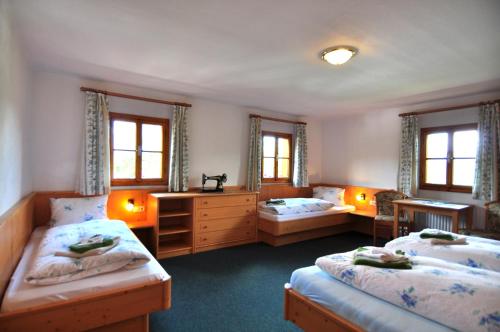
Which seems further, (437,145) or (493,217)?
(437,145)

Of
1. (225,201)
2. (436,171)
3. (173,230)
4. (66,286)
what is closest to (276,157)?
(225,201)

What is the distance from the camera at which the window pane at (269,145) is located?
17.5 feet

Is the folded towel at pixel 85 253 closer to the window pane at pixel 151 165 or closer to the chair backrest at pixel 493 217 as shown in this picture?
the window pane at pixel 151 165

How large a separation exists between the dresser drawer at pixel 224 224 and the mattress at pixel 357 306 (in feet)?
7.21

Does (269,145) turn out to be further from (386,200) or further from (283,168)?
(386,200)

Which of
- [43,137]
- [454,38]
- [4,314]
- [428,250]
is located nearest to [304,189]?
[428,250]

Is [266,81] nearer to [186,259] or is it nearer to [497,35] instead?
[497,35]

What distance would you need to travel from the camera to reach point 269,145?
212 inches

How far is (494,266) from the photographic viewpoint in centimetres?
194

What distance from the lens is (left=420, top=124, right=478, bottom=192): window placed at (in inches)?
156

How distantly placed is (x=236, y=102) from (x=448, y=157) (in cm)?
359

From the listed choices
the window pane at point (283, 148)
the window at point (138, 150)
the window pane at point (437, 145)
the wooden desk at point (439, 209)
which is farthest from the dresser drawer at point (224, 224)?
the window pane at point (437, 145)

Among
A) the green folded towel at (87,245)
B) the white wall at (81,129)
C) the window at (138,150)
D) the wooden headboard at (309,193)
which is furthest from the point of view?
the wooden headboard at (309,193)

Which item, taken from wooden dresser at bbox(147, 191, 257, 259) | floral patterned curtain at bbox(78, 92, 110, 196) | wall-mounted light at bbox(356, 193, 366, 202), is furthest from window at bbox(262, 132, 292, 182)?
floral patterned curtain at bbox(78, 92, 110, 196)
